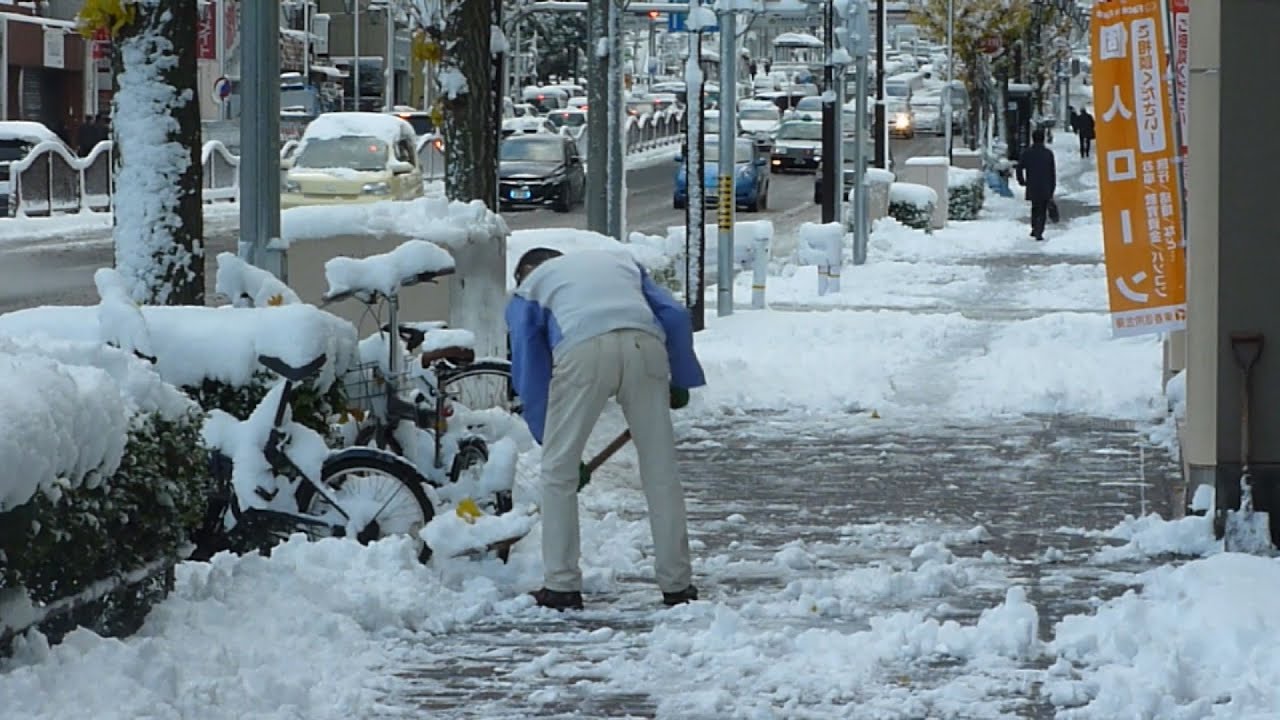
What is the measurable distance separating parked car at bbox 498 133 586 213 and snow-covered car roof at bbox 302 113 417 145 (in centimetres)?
707

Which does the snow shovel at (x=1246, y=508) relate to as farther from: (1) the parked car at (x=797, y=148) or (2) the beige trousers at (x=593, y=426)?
(1) the parked car at (x=797, y=148)

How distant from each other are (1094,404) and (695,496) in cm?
522

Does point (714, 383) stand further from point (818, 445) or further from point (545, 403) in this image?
point (545, 403)

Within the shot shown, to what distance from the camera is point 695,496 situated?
13.1 m

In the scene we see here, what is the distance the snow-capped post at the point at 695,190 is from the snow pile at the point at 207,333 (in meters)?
12.2

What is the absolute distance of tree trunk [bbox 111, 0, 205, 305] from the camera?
38.7ft

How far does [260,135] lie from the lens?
12.1 metres

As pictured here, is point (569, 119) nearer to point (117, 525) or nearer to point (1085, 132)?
point (1085, 132)

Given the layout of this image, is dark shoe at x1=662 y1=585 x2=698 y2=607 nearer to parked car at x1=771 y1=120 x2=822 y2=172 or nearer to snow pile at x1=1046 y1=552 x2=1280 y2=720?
snow pile at x1=1046 y1=552 x2=1280 y2=720

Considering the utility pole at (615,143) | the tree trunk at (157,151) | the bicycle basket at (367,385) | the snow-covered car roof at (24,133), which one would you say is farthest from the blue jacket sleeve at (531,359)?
the snow-covered car roof at (24,133)

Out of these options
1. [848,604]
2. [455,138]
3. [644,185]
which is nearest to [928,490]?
[848,604]

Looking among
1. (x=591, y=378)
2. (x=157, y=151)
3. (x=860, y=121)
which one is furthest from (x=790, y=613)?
(x=860, y=121)

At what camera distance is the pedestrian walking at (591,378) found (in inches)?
376

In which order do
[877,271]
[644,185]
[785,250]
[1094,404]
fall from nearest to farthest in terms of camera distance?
1. [1094,404]
2. [877,271]
3. [785,250]
4. [644,185]
